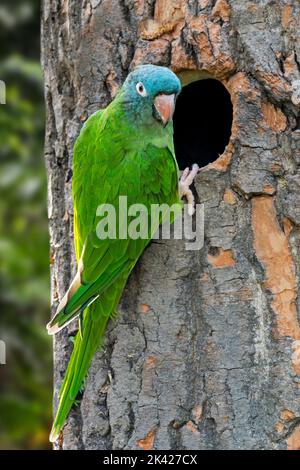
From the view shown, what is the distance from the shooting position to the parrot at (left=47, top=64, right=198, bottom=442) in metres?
3.34

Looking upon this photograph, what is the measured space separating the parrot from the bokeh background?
1.75m

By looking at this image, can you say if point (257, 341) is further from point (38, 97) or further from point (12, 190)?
point (38, 97)

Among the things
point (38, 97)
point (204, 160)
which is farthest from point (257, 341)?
point (38, 97)

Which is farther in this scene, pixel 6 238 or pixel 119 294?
pixel 6 238

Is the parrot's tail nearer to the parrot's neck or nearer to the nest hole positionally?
the parrot's neck

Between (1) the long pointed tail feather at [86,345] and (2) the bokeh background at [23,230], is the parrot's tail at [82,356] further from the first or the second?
(2) the bokeh background at [23,230]

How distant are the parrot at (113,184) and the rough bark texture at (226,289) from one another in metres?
0.10

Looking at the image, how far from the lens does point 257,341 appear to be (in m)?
3.28

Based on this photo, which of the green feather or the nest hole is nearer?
the green feather

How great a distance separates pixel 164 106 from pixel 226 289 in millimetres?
781

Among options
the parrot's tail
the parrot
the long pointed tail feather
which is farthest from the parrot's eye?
the parrot's tail

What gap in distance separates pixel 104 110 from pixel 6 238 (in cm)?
239

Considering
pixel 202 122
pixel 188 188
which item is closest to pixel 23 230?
pixel 202 122

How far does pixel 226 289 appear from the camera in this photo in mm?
3295
